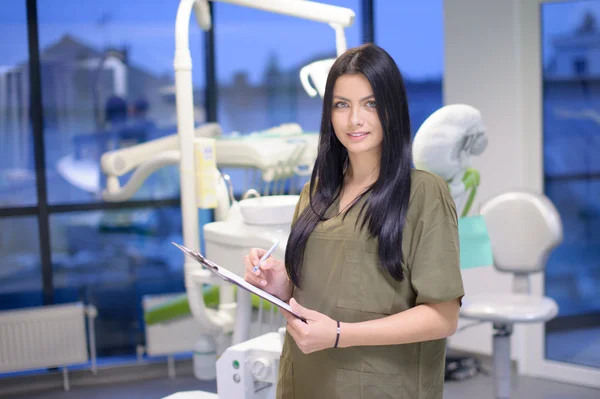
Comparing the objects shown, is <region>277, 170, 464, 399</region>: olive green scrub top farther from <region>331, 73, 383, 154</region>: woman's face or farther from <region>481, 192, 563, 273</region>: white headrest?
<region>481, 192, 563, 273</region>: white headrest

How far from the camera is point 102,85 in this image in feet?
14.5

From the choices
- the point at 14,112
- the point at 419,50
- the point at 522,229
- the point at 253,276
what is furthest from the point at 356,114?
the point at 419,50

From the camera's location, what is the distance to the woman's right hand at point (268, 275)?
1.37 m

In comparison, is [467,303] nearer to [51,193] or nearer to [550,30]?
[550,30]

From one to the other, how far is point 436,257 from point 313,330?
24 centimetres

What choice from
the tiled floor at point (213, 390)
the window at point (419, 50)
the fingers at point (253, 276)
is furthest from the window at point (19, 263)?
the fingers at point (253, 276)

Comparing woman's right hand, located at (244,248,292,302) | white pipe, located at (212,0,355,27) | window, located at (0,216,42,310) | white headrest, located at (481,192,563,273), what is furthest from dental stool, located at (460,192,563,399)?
window, located at (0,216,42,310)

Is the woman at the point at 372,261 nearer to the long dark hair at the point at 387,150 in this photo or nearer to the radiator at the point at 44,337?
the long dark hair at the point at 387,150

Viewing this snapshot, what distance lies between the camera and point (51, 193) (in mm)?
4332

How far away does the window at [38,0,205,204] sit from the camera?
4.33 m

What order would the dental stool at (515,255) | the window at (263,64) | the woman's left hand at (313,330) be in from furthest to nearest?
the window at (263,64) → the dental stool at (515,255) → the woman's left hand at (313,330)

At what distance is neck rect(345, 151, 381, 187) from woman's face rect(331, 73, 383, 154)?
4cm

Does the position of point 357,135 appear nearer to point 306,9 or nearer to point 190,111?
point 190,111

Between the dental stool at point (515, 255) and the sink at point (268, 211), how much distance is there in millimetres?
811
